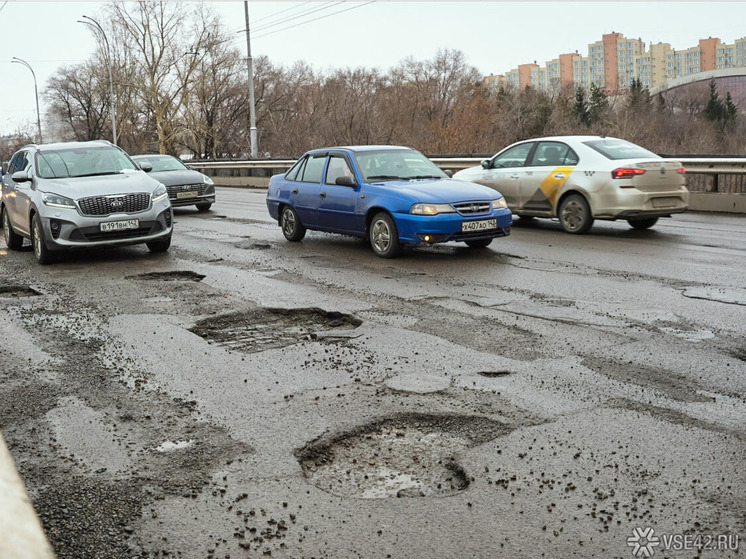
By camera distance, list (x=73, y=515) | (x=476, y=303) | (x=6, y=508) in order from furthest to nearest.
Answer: (x=476, y=303)
(x=73, y=515)
(x=6, y=508)

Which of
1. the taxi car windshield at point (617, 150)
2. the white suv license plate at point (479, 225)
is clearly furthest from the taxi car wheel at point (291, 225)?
the taxi car windshield at point (617, 150)

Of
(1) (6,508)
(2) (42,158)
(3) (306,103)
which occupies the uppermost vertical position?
(3) (306,103)

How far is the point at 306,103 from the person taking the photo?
229 feet

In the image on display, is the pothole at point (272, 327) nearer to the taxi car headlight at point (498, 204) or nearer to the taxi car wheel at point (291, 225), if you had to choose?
the taxi car headlight at point (498, 204)

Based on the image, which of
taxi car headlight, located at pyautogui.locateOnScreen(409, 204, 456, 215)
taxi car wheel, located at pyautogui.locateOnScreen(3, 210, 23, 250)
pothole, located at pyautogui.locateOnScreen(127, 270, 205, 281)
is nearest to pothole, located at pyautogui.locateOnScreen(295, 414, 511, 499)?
pothole, located at pyautogui.locateOnScreen(127, 270, 205, 281)

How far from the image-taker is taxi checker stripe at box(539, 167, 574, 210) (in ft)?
44.3

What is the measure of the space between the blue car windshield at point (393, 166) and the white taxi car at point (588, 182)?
8.44 feet

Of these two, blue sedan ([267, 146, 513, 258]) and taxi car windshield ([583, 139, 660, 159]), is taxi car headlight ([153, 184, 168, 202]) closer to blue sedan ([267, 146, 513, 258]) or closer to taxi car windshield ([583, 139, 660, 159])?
blue sedan ([267, 146, 513, 258])

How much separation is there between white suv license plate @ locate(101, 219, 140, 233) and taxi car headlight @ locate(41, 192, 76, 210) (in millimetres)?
498

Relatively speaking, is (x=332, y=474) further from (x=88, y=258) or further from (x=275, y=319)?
(x=88, y=258)

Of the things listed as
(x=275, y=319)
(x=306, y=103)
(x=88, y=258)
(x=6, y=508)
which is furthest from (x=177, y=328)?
(x=306, y=103)

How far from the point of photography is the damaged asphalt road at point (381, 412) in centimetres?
327

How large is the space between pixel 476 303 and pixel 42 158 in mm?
7886

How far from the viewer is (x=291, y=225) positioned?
42.7ft
